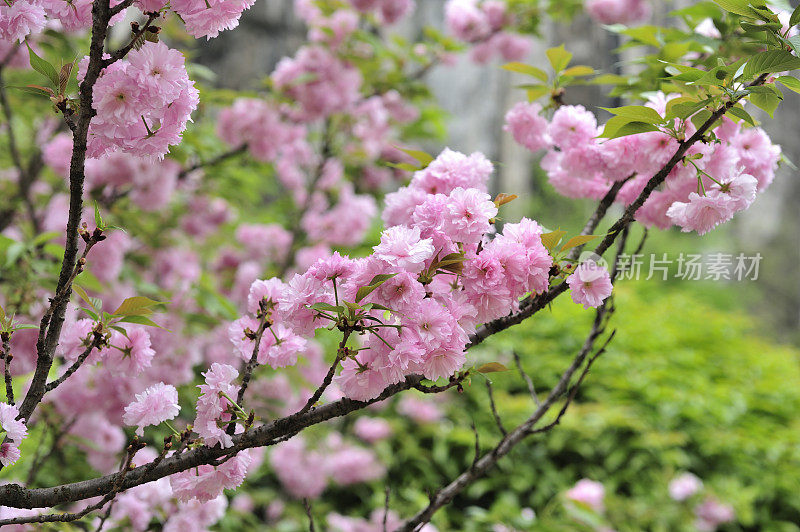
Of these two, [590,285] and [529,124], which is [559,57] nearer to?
[529,124]

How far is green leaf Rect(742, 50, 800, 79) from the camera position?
63 centimetres

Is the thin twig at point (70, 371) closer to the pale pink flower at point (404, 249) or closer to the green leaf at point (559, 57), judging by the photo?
the pale pink flower at point (404, 249)

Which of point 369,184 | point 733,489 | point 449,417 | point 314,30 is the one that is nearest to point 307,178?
point 369,184

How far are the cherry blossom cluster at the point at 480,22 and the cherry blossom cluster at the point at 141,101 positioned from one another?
1623 millimetres

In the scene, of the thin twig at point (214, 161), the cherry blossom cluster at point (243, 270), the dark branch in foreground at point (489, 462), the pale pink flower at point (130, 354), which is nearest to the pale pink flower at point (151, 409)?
the cherry blossom cluster at point (243, 270)

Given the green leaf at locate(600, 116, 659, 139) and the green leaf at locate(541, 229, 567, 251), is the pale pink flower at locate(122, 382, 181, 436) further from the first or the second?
the green leaf at locate(600, 116, 659, 139)

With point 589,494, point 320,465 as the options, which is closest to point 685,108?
point 589,494

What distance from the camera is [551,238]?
653 millimetres

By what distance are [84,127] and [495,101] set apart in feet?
20.1

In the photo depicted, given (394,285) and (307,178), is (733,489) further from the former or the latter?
(394,285)

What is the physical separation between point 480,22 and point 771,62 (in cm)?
158

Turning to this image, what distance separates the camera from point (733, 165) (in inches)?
29.8

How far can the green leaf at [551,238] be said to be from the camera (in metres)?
0.65

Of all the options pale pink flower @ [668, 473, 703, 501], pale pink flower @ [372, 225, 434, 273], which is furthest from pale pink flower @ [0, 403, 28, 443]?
pale pink flower @ [668, 473, 703, 501]
